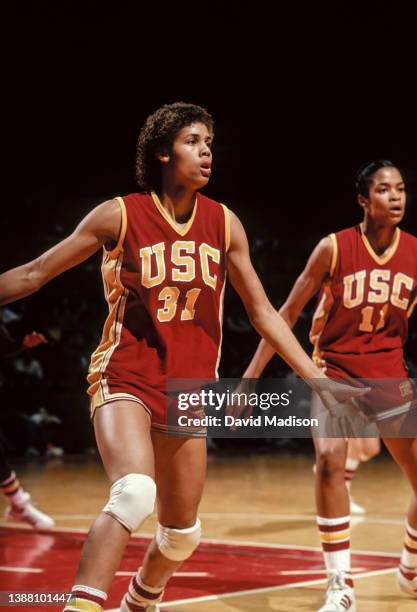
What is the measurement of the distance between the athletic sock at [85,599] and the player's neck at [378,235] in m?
2.43

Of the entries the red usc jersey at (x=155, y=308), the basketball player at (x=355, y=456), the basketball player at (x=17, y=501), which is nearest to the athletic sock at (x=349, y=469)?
the basketball player at (x=355, y=456)

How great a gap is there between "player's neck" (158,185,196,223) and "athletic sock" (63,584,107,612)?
1.35 metres

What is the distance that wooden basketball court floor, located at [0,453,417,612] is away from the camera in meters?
4.61

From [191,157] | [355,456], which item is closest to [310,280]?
[191,157]

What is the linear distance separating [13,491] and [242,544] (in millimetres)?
1531

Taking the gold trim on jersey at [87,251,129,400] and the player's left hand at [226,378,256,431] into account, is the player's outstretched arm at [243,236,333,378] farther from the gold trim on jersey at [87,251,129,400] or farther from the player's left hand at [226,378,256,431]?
the gold trim on jersey at [87,251,129,400]

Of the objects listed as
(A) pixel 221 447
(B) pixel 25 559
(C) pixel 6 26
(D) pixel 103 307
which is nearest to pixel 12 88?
(C) pixel 6 26

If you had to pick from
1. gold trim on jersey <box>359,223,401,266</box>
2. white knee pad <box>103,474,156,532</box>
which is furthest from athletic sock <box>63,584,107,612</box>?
gold trim on jersey <box>359,223,401,266</box>

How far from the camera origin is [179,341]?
3.54 metres

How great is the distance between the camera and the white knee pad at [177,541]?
11.8 ft

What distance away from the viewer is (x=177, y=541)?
3604 millimetres

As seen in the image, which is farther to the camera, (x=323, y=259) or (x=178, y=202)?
(x=323, y=259)

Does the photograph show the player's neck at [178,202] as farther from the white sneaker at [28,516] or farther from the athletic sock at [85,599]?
the white sneaker at [28,516]

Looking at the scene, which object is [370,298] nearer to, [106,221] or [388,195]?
[388,195]
